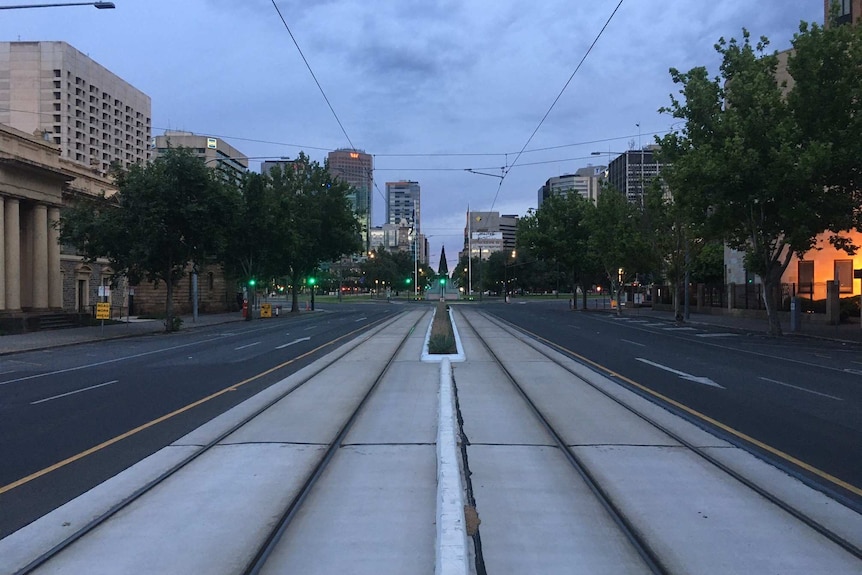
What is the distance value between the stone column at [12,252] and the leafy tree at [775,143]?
31602mm

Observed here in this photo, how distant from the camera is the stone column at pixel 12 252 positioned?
3397cm

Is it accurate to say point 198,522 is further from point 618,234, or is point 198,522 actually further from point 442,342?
point 618,234

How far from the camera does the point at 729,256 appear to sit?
5078 centimetres

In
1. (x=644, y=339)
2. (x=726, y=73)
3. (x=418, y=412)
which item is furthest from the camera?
(x=726, y=73)

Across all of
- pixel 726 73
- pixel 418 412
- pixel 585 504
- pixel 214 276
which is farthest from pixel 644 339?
pixel 214 276

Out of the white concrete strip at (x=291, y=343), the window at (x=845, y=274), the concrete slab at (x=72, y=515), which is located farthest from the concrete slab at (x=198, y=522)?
the window at (x=845, y=274)

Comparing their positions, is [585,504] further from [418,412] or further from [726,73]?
[726,73]

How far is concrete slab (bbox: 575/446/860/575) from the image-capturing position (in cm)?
489

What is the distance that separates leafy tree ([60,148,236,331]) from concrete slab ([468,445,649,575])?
2930cm

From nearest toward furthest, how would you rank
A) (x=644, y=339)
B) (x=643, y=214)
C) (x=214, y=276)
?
(x=644, y=339) < (x=643, y=214) < (x=214, y=276)

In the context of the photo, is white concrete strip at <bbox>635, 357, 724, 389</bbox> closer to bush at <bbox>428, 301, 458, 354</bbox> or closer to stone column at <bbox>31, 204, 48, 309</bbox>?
bush at <bbox>428, 301, 458, 354</bbox>

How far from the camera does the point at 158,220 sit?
108 feet

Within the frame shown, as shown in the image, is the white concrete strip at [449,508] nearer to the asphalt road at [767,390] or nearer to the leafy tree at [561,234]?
the asphalt road at [767,390]

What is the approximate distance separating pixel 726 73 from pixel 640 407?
23598 mm
